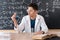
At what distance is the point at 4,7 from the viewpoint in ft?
11.9

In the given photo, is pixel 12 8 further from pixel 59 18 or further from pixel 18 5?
pixel 59 18

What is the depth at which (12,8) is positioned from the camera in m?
3.64

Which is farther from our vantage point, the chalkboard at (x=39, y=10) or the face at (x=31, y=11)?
the chalkboard at (x=39, y=10)

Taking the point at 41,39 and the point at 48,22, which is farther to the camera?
the point at 48,22

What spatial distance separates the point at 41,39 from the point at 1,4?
1.88 m

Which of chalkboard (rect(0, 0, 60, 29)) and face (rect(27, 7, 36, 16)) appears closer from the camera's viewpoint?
face (rect(27, 7, 36, 16))

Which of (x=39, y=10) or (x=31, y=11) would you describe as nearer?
(x=31, y=11)

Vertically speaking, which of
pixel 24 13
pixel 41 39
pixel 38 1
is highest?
pixel 38 1

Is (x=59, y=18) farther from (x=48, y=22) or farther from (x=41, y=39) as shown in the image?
(x=41, y=39)

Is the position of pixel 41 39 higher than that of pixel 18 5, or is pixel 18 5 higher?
pixel 18 5

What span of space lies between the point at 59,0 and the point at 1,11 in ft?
4.28

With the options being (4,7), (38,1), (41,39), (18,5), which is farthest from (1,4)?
(41,39)

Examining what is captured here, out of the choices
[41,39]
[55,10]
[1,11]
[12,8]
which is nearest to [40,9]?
[55,10]

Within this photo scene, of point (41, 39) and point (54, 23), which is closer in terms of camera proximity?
point (41, 39)
